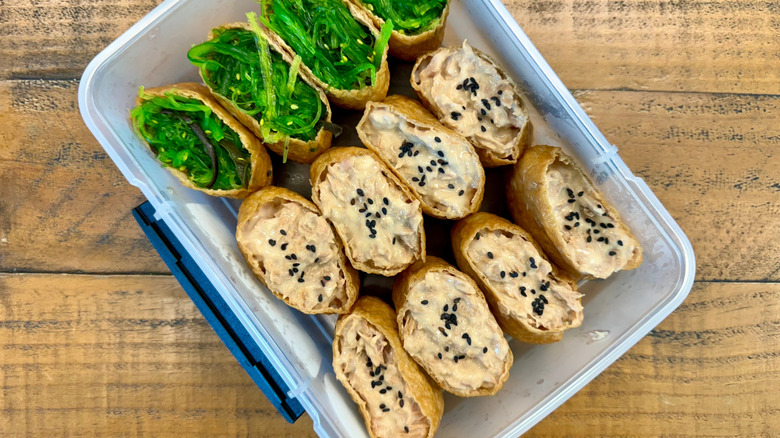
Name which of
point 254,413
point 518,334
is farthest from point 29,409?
point 518,334

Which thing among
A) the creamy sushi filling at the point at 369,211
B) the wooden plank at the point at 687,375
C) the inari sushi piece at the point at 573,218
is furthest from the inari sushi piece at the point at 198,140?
the wooden plank at the point at 687,375

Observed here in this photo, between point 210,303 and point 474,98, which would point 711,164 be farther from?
point 210,303

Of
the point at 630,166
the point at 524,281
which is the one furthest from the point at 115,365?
the point at 630,166

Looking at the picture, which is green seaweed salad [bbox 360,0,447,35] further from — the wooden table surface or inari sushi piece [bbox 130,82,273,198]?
inari sushi piece [bbox 130,82,273,198]

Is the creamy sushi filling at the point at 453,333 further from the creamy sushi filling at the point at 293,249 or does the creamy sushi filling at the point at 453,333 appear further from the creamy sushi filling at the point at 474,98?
the creamy sushi filling at the point at 474,98

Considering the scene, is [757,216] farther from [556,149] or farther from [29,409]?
[29,409]

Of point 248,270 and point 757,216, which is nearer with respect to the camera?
point 248,270

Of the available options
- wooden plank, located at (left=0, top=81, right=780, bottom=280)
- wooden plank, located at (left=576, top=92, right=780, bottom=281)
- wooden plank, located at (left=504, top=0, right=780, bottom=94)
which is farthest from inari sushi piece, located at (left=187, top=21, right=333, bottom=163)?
wooden plank, located at (left=576, top=92, right=780, bottom=281)
